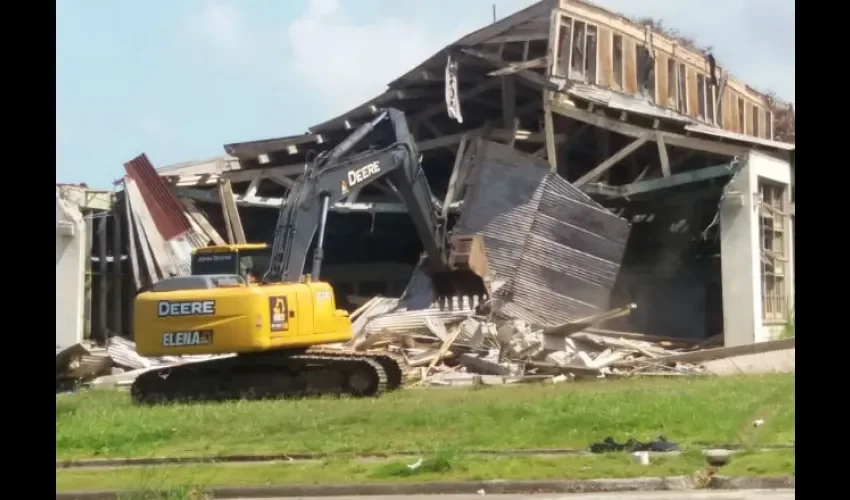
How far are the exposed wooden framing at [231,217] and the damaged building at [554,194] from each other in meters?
0.04

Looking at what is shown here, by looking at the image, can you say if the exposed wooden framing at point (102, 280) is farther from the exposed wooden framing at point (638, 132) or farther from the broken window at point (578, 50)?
the broken window at point (578, 50)

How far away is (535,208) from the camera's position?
91.1ft

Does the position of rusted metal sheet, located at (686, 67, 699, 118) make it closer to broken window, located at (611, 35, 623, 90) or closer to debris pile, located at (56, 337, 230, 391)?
broken window, located at (611, 35, 623, 90)

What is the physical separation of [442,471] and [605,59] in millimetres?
22895

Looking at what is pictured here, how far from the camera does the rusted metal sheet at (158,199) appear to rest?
28469 millimetres

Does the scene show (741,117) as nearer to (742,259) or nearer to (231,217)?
(742,259)

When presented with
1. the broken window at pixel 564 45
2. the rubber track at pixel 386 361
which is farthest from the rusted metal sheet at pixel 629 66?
the rubber track at pixel 386 361

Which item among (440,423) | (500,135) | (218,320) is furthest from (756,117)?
(440,423)

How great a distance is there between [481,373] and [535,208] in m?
6.59

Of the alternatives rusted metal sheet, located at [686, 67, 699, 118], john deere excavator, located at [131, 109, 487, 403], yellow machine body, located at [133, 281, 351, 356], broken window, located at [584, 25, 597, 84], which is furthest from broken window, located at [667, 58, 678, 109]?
yellow machine body, located at [133, 281, 351, 356]

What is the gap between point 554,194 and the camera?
2773cm

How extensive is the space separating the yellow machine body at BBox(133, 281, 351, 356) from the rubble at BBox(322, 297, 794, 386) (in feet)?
14.3

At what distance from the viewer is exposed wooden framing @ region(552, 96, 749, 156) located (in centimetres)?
2697
